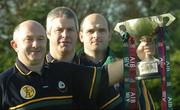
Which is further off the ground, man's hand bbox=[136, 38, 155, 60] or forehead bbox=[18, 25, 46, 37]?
forehead bbox=[18, 25, 46, 37]

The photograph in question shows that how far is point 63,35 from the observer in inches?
176

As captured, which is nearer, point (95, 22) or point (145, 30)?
point (145, 30)

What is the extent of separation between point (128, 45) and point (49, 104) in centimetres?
80

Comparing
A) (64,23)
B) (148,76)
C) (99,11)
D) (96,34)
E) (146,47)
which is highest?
(99,11)

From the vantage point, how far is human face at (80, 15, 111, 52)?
4773 mm

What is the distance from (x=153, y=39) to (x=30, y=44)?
0.97 m

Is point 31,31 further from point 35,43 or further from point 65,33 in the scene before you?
point 65,33

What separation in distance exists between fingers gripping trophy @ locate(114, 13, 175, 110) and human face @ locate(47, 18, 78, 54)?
1.40ft

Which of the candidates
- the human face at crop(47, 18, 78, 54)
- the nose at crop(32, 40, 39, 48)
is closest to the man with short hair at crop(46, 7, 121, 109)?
the human face at crop(47, 18, 78, 54)

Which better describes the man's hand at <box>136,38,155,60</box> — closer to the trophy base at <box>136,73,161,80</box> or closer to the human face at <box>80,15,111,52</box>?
the trophy base at <box>136,73,161,80</box>

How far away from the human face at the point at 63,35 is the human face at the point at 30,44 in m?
0.47

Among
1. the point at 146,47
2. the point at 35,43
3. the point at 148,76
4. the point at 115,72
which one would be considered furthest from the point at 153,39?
the point at 35,43

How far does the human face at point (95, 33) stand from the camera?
15.7 ft

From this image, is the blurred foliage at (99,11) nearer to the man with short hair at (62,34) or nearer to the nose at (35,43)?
the man with short hair at (62,34)
